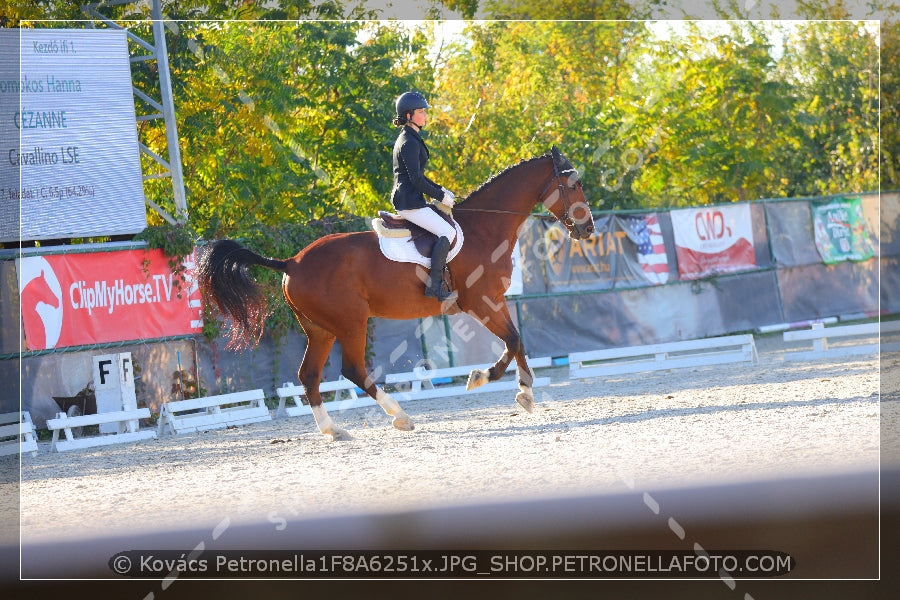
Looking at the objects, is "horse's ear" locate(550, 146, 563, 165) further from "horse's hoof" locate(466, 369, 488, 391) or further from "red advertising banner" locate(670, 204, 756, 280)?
"red advertising banner" locate(670, 204, 756, 280)

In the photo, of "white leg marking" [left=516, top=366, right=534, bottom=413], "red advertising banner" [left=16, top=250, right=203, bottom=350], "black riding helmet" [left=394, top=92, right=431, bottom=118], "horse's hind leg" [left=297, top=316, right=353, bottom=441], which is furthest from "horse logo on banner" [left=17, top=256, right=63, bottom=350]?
"white leg marking" [left=516, top=366, right=534, bottom=413]

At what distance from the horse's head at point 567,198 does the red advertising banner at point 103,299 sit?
19.2 feet

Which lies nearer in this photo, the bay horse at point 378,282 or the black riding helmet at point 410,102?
the black riding helmet at point 410,102

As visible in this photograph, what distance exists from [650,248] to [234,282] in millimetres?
10056

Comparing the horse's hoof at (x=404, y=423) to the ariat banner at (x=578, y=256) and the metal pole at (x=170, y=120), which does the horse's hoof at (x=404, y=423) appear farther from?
the ariat banner at (x=578, y=256)

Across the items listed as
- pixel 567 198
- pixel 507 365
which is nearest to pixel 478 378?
pixel 507 365

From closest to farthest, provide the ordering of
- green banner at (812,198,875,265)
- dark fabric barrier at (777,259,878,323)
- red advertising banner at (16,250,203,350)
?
red advertising banner at (16,250,203,350)
dark fabric barrier at (777,259,878,323)
green banner at (812,198,875,265)

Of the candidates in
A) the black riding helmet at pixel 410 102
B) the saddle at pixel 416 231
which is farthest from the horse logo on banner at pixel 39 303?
the black riding helmet at pixel 410 102

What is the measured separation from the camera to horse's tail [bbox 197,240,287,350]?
31.7ft

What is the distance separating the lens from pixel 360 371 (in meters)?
9.38

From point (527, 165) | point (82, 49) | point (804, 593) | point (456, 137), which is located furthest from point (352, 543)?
point (456, 137)

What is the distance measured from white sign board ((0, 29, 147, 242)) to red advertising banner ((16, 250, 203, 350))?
0.52 metres

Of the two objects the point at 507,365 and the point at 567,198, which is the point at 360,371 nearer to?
the point at 507,365

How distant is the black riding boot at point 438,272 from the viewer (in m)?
9.18
